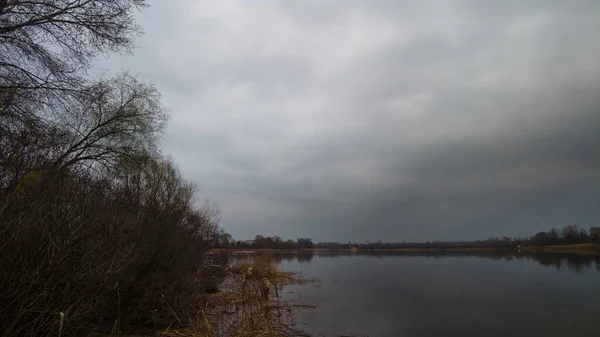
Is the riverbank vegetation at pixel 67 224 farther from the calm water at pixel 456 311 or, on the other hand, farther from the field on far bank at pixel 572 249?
the field on far bank at pixel 572 249

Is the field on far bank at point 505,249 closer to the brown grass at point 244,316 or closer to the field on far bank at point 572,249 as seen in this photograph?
the field on far bank at point 572,249

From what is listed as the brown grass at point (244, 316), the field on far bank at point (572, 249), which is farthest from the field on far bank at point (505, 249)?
the brown grass at point (244, 316)

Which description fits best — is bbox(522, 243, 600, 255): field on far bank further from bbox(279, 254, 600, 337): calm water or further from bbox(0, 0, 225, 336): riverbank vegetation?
bbox(0, 0, 225, 336): riverbank vegetation

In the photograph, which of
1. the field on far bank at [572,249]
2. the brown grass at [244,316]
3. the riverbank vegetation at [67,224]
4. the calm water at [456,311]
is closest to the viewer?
the riverbank vegetation at [67,224]

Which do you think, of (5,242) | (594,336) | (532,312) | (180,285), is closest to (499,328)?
(594,336)

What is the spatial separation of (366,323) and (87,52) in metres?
11.6

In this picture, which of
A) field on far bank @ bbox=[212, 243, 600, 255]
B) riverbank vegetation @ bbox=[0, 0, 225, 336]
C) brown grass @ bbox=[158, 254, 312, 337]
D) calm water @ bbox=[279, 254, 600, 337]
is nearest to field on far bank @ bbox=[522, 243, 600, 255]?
field on far bank @ bbox=[212, 243, 600, 255]

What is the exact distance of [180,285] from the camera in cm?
1033

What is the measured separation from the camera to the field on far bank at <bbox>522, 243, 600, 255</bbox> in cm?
6962

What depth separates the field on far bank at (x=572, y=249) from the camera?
69.6 metres

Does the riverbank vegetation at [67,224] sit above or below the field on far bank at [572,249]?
above

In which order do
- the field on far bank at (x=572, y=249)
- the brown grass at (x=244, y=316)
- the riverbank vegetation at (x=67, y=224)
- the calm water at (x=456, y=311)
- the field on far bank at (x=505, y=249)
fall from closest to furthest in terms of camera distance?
the riverbank vegetation at (x=67, y=224) < the brown grass at (x=244, y=316) < the calm water at (x=456, y=311) < the field on far bank at (x=505, y=249) < the field on far bank at (x=572, y=249)

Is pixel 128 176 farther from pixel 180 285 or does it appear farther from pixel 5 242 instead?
pixel 5 242

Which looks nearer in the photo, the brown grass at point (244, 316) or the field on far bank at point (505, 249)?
the brown grass at point (244, 316)
